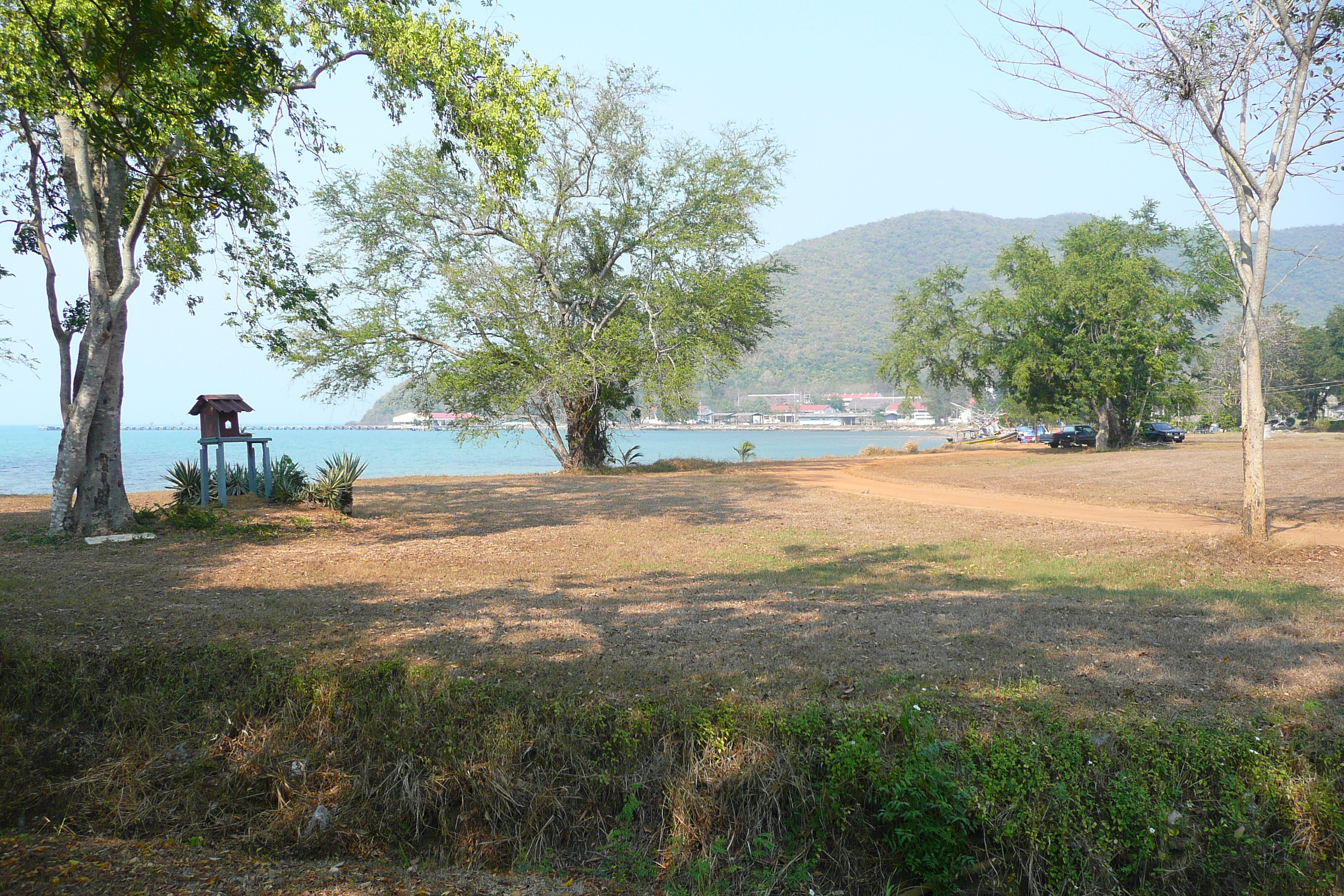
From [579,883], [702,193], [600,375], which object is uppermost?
[702,193]

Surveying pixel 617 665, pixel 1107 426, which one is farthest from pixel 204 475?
pixel 1107 426

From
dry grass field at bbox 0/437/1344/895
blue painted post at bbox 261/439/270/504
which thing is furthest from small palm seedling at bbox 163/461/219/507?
dry grass field at bbox 0/437/1344/895

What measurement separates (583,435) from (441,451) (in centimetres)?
4837

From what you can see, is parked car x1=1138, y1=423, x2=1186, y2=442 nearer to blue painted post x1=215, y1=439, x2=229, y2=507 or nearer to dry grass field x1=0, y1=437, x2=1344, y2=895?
dry grass field x1=0, y1=437, x2=1344, y2=895

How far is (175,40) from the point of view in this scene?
716 centimetres

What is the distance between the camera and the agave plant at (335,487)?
13.0 metres

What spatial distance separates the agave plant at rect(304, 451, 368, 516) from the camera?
12953 millimetres

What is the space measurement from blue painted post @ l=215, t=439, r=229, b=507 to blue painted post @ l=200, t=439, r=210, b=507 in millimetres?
179

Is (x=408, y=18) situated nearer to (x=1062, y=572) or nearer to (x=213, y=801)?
(x=213, y=801)

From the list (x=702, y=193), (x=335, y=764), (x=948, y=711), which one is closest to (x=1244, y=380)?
(x=948, y=711)

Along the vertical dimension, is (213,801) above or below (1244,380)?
below

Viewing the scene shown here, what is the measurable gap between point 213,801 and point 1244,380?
38.9ft

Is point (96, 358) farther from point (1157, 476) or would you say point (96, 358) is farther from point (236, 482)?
point (1157, 476)

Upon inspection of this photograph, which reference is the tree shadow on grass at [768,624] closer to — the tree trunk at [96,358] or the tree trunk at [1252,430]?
the tree trunk at [96,358]
